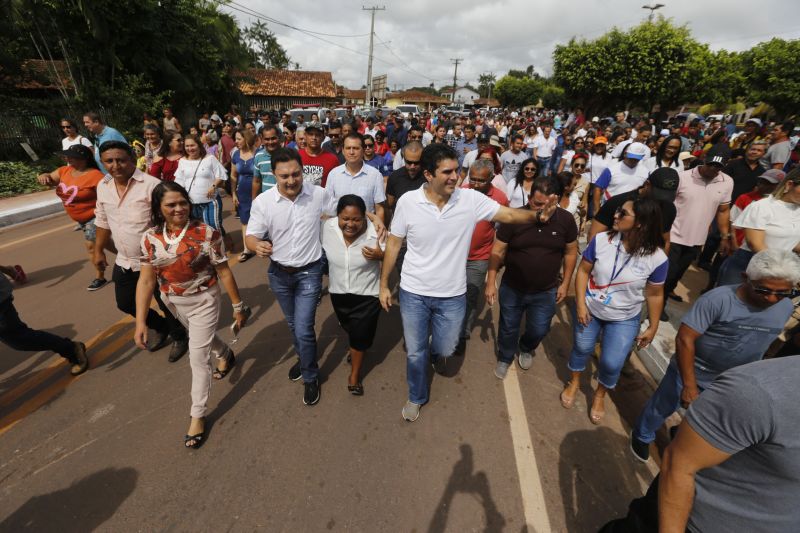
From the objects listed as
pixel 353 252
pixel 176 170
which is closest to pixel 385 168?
pixel 176 170

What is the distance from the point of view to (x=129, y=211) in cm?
301

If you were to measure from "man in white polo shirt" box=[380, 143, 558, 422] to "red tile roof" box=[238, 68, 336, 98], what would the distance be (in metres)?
35.8

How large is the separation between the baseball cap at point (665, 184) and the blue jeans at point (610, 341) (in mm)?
1729

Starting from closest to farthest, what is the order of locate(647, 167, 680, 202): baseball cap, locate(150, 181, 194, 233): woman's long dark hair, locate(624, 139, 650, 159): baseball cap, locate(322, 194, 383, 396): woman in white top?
locate(150, 181, 194, 233): woman's long dark hair → locate(322, 194, 383, 396): woman in white top → locate(647, 167, 680, 202): baseball cap → locate(624, 139, 650, 159): baseball cap

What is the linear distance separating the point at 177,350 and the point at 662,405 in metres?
4.04

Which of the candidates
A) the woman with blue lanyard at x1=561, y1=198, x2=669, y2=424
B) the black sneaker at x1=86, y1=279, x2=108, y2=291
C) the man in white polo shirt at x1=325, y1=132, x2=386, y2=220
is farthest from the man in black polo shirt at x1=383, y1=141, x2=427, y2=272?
the black sneaker at x1=86, y1=279, x2=108, y2=291

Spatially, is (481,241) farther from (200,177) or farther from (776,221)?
(200,177)

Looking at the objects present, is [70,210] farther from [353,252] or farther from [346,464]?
[346,464]

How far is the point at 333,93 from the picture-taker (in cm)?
3659

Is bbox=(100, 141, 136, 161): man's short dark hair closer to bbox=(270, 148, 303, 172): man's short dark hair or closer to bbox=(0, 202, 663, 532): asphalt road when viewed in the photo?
bbox=(270, 148, 303, 172): man's short dark hair

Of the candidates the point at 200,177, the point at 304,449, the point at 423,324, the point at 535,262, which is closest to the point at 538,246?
the point at 535,262

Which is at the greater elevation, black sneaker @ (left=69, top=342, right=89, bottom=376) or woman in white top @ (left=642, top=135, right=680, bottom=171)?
woman in white top @ (left=642, top=135, right=680, bottom=171)

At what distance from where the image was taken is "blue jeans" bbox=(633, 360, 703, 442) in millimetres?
2361

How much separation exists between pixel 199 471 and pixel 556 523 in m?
2.26
